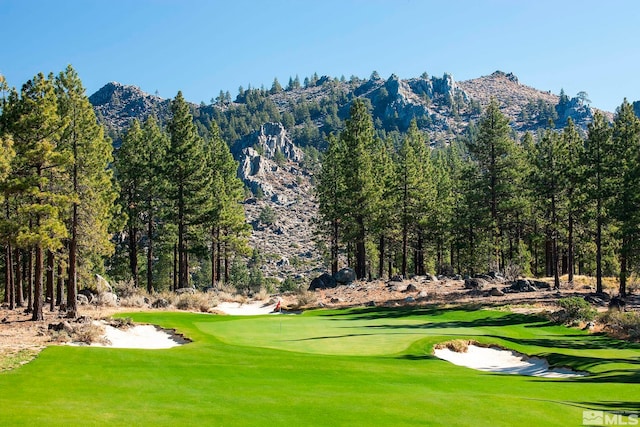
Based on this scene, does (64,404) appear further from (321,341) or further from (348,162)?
(348,162)

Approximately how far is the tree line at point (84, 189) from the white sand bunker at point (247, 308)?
7290 millimetres

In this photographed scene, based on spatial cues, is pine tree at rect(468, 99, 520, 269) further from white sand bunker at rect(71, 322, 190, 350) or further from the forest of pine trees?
white sand bunker at rect(71, 322, 190, 350)

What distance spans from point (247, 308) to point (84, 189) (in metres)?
16.2

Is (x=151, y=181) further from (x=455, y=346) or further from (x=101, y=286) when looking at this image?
(x=455, y=346)

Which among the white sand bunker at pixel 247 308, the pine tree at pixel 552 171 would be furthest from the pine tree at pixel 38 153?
the pine tree at pixel 552 171

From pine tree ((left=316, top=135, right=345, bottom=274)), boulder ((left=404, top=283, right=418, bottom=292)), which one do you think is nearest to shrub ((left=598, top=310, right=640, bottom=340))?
boulder ((left=404, top=283, right=418, bottom=292))

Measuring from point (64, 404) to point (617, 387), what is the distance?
1222cm

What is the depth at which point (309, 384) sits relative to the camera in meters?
12.7

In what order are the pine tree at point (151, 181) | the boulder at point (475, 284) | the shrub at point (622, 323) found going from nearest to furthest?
1. the shrub at point (622, 323)
2. the boulder at point (475, 284)
3. the pine tree at point (151, 181)

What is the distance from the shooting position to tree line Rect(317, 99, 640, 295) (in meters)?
38.3

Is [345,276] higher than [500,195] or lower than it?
lower

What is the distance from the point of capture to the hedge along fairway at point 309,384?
31.2ft

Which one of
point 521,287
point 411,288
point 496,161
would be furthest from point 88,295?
point 496,161

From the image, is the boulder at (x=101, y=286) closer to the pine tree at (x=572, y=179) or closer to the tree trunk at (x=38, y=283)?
the tree trunk at (x=38, y=283)
